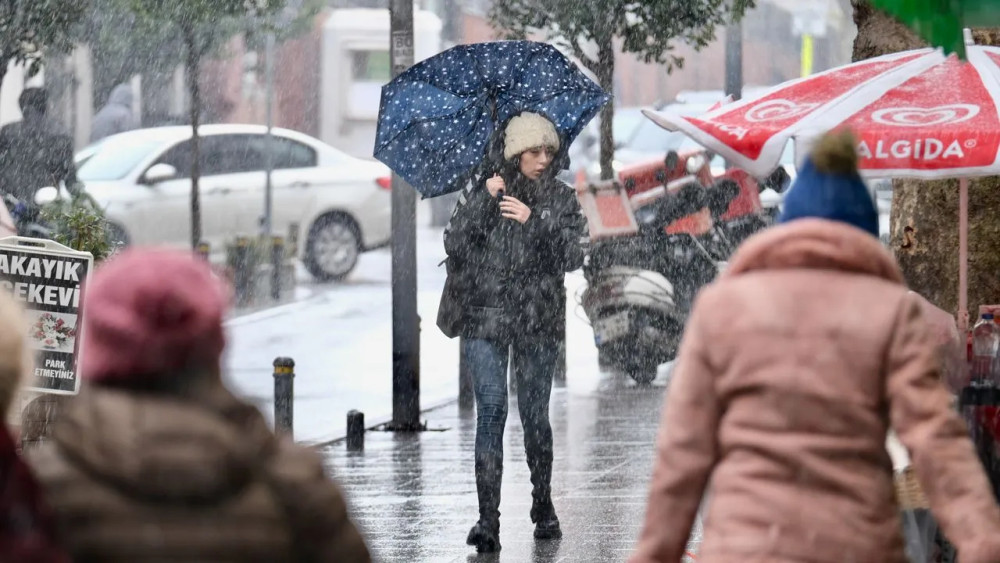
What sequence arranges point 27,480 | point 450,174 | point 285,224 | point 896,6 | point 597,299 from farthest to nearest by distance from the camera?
point 285,224 < point 597,299 < point 450,174 < point 896,6 < point 27,480

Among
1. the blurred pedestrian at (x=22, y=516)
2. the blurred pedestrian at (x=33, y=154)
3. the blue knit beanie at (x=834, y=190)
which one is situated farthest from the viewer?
the blurred pedestrian at (x=33, y=154)

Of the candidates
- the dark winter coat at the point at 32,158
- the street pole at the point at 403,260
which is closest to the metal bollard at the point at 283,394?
the street pole at the point at 403,260

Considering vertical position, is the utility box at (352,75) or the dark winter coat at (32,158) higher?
the utility box at (352,75)

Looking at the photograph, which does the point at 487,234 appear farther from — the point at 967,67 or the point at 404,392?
the point at 404,392

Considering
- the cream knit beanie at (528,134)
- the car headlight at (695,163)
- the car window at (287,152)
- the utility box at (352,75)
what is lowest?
the cream knit beanie at (528,134)

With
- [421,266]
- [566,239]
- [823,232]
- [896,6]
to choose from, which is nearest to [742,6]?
[566,239]

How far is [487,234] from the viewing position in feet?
26.6

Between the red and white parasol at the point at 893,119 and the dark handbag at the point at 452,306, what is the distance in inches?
42.0

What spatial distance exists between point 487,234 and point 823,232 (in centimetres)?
420

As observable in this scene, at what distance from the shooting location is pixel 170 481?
317 cm

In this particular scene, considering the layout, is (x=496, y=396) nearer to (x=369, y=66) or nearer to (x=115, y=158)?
(x=115, y=158)

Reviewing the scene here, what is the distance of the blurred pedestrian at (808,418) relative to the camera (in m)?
3.81

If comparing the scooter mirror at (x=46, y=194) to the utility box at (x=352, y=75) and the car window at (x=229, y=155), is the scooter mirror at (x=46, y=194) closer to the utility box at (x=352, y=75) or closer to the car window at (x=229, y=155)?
the car window at (x=229, y=155)

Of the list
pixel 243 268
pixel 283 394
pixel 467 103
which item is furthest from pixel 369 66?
pixel 467 103
